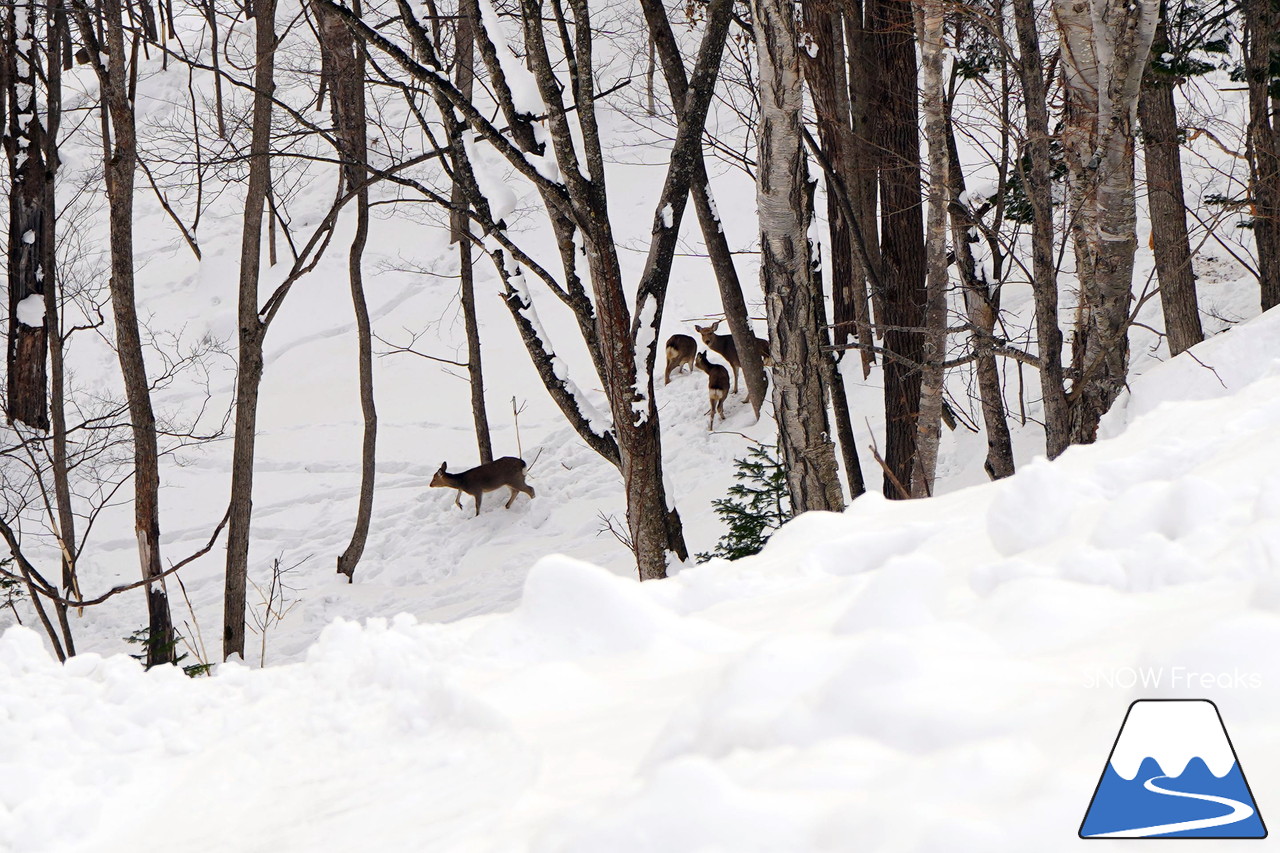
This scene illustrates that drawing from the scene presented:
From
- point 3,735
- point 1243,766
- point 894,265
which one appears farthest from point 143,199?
point 1243,766

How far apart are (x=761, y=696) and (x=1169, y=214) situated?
367 inches

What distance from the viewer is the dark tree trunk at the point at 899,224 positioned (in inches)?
333

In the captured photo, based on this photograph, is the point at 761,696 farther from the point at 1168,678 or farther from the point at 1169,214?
the point at 1169,214

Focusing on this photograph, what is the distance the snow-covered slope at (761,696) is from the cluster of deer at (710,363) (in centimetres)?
1007

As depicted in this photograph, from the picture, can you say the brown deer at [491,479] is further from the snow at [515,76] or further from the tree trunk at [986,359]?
the snow at [515,76]

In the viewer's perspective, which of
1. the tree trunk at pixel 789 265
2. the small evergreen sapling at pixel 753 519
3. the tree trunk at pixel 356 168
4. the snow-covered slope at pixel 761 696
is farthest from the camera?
the tree trunk at pixel 356 168

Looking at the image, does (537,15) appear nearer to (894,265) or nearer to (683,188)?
(683,188)

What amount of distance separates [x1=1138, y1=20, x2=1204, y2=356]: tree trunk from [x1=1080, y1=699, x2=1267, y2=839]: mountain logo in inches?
322

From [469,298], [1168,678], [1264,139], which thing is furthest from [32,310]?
[1168,678]

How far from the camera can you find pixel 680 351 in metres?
15.2

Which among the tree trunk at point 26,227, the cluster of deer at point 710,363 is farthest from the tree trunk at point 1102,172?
the tree trunk at point 26,227

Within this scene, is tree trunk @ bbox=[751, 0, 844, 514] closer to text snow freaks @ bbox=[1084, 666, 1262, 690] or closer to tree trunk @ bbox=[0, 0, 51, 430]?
text snow freaks @ bbox=[1084, 666, 1262, 690]

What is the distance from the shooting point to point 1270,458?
2180 millimetres

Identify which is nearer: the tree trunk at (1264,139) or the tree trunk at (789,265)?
the tree trunk at (789,265)
